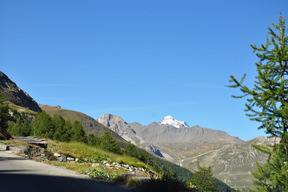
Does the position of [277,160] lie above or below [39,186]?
above

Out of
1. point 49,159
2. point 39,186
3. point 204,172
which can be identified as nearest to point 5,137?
point 49,159

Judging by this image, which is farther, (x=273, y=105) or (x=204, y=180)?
(x=204, y=180)

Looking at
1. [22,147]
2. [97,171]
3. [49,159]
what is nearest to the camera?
[97,171]

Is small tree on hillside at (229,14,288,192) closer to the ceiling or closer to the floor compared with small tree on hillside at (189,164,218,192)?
closer to the ceiling

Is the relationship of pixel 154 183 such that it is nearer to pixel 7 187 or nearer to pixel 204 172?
pixel 7 187

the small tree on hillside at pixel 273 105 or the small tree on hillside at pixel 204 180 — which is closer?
the small tree on hillside at pixel 273 105

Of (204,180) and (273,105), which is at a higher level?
(273,105)

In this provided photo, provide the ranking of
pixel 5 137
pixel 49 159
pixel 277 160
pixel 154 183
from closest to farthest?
pixel 277 160, pixel 154 183, pixel 49 159, pixel 5 137

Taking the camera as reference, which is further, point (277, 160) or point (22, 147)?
point (22, 147)

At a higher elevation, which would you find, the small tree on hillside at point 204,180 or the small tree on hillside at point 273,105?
the small tree on hillside at point 273,105

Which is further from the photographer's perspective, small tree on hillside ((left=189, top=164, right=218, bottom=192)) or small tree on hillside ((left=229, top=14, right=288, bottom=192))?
small tree on hillside ((left=189, top=164, right=218, bottom=192))

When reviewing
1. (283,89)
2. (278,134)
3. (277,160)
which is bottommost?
(277,160)

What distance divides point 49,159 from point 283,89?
50.8ft

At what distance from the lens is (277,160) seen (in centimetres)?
966
